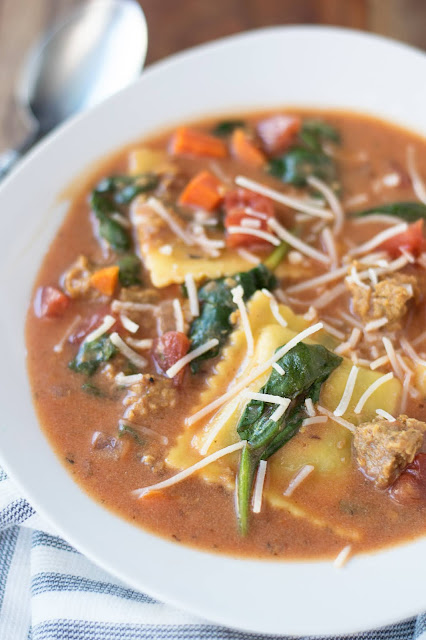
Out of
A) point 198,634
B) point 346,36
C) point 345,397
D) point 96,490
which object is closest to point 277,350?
point 345,397

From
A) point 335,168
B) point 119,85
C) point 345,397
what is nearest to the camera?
point 345,397

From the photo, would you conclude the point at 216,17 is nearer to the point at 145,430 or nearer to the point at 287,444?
the point at 145,430

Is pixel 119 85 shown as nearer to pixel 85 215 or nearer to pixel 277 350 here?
pixel 85 215

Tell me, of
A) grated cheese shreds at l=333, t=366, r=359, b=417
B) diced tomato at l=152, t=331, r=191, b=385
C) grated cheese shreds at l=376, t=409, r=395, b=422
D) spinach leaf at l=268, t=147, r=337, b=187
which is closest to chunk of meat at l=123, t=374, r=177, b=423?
diced tomato at l=152, t=331, r=191, b=385

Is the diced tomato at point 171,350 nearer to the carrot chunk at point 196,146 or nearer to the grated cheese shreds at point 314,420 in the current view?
the grated cheese shreds at point 314,420

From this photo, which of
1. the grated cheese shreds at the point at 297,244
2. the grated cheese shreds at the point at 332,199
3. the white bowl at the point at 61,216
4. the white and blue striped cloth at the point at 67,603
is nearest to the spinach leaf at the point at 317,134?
the white bowl at the point at 61,216
